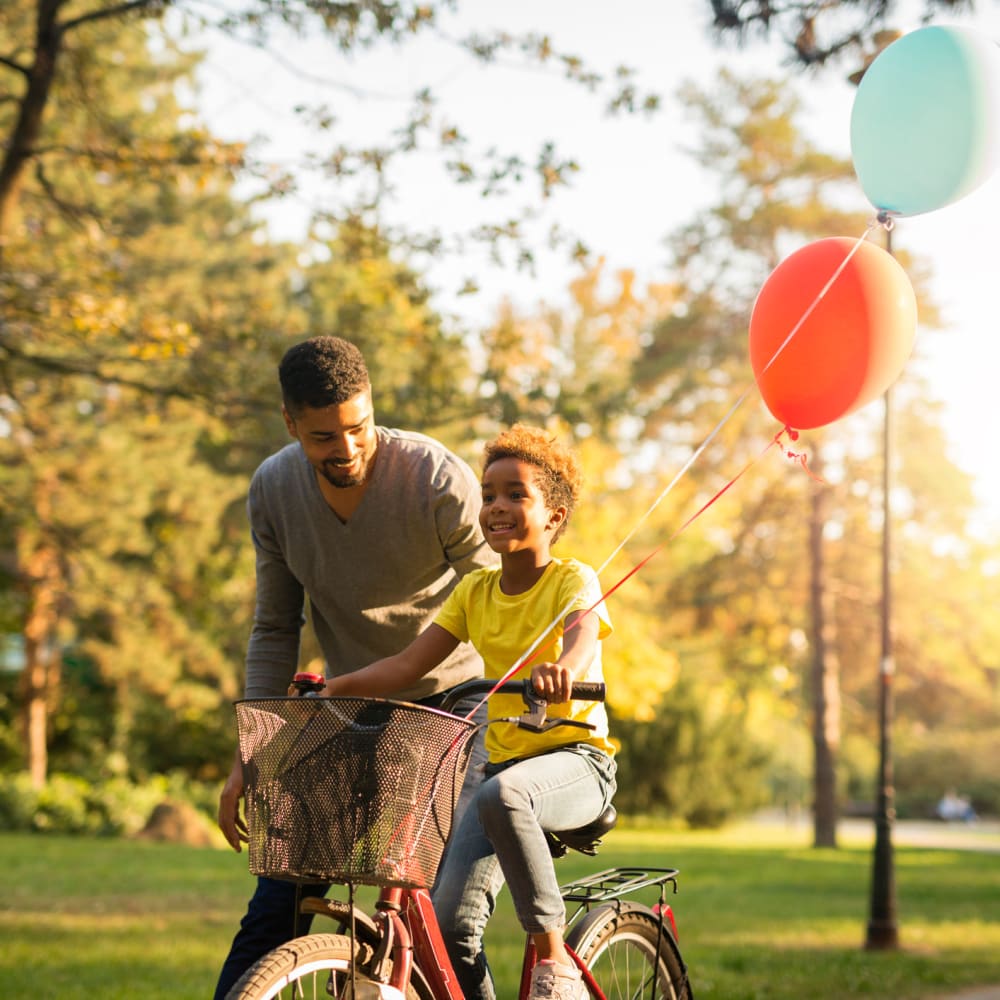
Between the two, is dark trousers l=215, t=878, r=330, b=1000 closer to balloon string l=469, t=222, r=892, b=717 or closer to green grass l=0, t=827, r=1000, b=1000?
balloon string l=469, t=222, r=892, b=717

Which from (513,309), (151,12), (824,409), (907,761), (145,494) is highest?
(513,309)

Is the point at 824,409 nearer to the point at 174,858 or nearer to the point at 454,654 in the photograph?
the point at 454,654

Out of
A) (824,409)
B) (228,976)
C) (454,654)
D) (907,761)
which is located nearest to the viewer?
(228,976)

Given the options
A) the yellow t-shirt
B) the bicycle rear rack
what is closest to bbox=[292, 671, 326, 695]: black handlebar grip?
the yellow t-shirt

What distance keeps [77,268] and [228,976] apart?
26.7 feet

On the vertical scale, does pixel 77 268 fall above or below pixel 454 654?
above

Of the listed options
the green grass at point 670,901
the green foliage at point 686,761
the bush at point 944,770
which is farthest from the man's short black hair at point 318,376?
the bush at point 944,770

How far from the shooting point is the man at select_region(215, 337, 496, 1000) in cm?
385

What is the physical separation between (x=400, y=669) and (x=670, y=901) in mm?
11880

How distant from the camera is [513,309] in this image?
38250 mm

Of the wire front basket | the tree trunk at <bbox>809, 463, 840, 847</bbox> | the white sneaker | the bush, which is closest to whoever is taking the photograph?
the wire front basket

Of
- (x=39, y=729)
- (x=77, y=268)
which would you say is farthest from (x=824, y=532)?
(x=77, y=268)

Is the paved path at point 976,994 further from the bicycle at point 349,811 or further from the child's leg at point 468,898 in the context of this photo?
the bicycle at point 349,811

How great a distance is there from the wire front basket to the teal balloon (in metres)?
3.86
